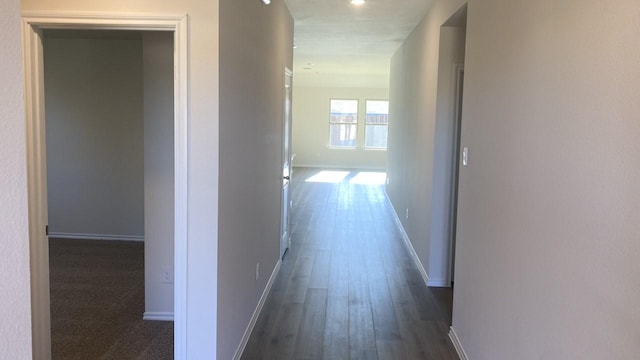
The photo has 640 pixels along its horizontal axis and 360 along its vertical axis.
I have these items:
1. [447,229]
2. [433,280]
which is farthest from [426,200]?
[433,280]

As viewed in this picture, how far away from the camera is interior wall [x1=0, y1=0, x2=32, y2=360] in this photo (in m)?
0.87

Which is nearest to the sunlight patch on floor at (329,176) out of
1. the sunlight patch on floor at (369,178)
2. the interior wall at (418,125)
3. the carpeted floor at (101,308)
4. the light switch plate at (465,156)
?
the sunlight patch on floor at (369,178)

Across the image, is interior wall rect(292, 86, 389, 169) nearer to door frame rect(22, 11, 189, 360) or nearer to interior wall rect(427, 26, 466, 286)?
interior wall rect(427, 26, 466, 286)

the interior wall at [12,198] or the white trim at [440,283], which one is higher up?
the interior wall at [12,198]

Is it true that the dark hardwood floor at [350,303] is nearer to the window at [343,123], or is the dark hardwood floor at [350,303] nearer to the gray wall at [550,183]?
the gray wall at [550,183]

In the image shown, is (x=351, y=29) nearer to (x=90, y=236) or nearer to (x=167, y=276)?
(x=167, y=276)

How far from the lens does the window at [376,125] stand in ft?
49.8

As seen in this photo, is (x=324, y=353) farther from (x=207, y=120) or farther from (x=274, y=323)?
(x=207, y=120)

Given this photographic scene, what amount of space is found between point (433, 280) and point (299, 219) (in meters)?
3.29

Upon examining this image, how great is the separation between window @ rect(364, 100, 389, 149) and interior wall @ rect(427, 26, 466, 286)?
35.6ft

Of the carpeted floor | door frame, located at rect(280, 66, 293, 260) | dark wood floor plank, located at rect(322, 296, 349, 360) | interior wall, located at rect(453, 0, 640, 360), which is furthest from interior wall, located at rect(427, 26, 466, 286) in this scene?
the carpeted floor

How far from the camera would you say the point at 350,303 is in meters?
4.14

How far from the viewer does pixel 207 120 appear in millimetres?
2422

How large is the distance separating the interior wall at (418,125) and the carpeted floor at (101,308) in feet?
8.46
